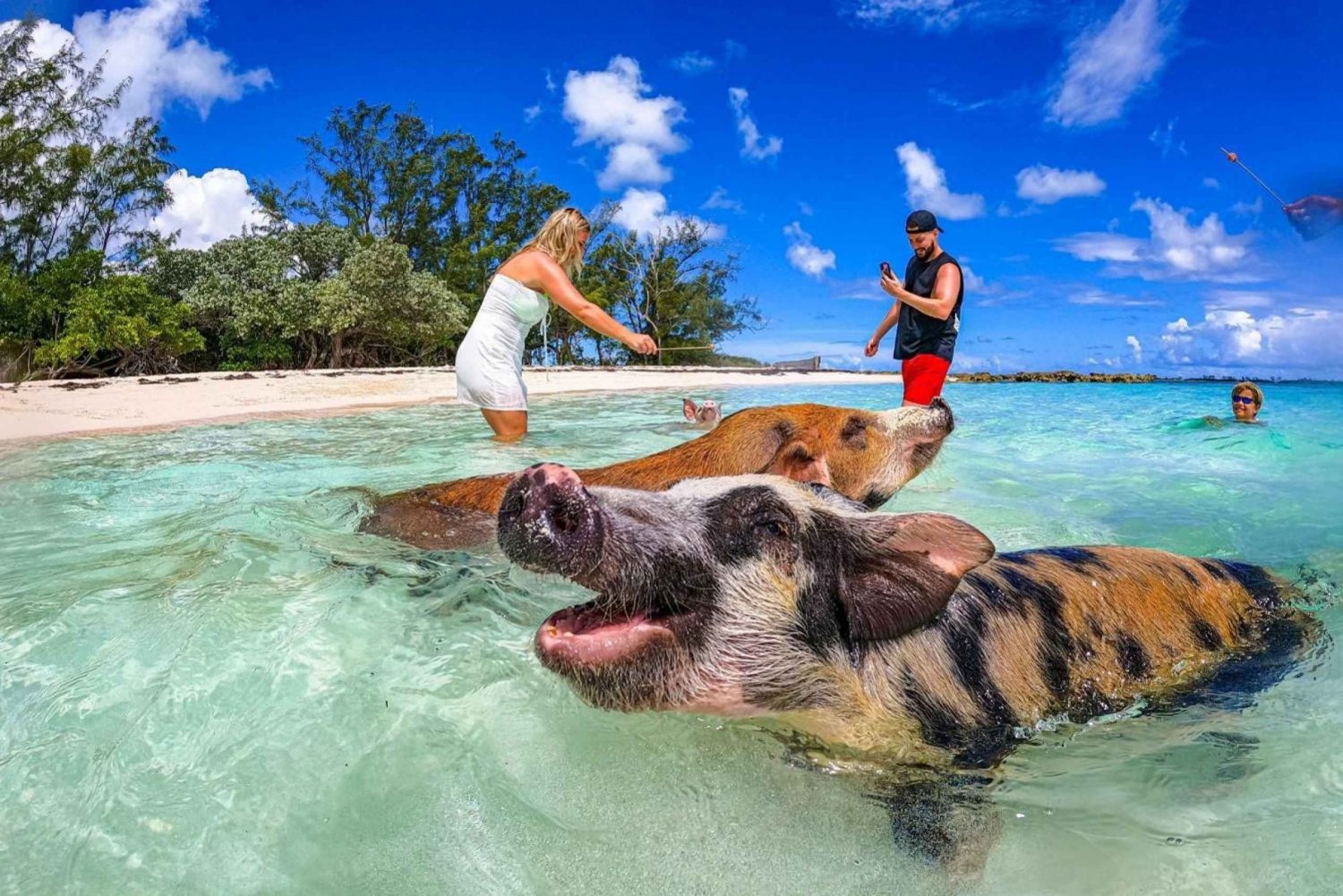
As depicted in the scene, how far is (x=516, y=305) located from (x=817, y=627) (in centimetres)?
497

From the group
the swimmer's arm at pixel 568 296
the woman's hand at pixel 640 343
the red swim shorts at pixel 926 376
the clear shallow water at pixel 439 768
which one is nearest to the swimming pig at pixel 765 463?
the clear shallow water at pixel 439 768

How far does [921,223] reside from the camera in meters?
7.48

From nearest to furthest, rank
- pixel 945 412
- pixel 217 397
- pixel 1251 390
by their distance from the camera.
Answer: pixel 945 412 → pixel 1251 390 → pixel 217 397

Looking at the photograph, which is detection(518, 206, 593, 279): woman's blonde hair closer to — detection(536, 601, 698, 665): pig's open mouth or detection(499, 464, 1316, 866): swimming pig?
detection(499, 464, 1316, 866): swimming pig

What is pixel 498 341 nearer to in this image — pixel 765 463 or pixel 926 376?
pixel 765 463

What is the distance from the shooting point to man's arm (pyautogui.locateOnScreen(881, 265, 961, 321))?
6.75 metres

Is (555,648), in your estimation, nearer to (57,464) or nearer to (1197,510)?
(1197,510)

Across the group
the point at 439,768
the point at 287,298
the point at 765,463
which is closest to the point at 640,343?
the point at 765,463

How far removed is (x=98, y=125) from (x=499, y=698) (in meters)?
36.7

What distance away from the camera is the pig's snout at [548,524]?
7.03 feet

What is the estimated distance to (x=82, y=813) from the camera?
7.35 feet


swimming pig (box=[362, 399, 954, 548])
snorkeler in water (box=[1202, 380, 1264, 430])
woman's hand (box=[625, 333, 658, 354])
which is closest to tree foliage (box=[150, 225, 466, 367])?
snorkeler in water (box=[1202, 380, 1264, 430])

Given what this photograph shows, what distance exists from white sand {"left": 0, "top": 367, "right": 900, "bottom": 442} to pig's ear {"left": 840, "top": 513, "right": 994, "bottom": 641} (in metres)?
11.8

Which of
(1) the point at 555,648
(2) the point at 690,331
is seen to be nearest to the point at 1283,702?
(1) the point at 555,648
